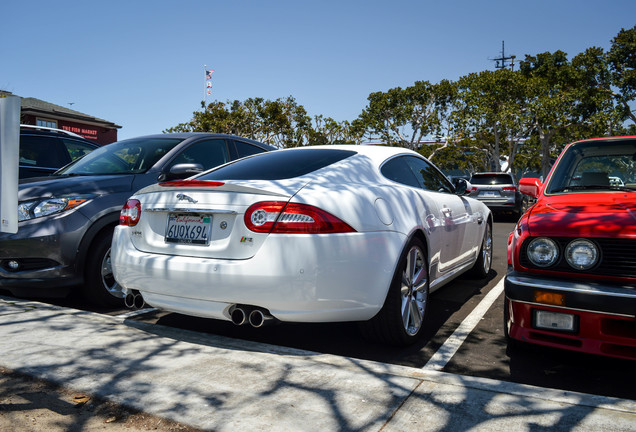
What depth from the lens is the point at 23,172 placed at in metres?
6.87

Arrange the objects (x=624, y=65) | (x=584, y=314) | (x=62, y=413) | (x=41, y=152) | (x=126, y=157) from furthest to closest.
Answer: (x=624, y=65) < (x=41, y=152) < (x=126, y=157) < (x=584, y=314) < (x=62, y=413)

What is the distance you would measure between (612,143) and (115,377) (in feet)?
14.1

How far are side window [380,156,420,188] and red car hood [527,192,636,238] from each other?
1.08 metres

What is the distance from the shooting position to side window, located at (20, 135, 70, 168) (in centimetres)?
714

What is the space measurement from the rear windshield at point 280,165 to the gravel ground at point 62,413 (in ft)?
5.83

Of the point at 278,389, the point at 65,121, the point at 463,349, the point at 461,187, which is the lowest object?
the point at 463,349

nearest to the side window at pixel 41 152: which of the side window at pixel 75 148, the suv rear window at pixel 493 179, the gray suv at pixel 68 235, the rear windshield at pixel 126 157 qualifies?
the side window at pixel 75 148

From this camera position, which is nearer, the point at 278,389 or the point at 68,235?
the point at 278,389

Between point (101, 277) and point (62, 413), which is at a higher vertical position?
point (101, 277)

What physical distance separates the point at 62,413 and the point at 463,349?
2661 millimetres

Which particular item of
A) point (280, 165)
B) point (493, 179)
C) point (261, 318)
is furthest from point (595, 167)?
point (493, 179)

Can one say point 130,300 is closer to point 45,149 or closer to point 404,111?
point 45,149

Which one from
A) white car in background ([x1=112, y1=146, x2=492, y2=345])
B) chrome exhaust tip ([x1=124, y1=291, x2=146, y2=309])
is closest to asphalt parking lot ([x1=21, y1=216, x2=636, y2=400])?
white car in background ([x1=112, y1=146, x2=492, y2=345])

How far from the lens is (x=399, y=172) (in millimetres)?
4430
